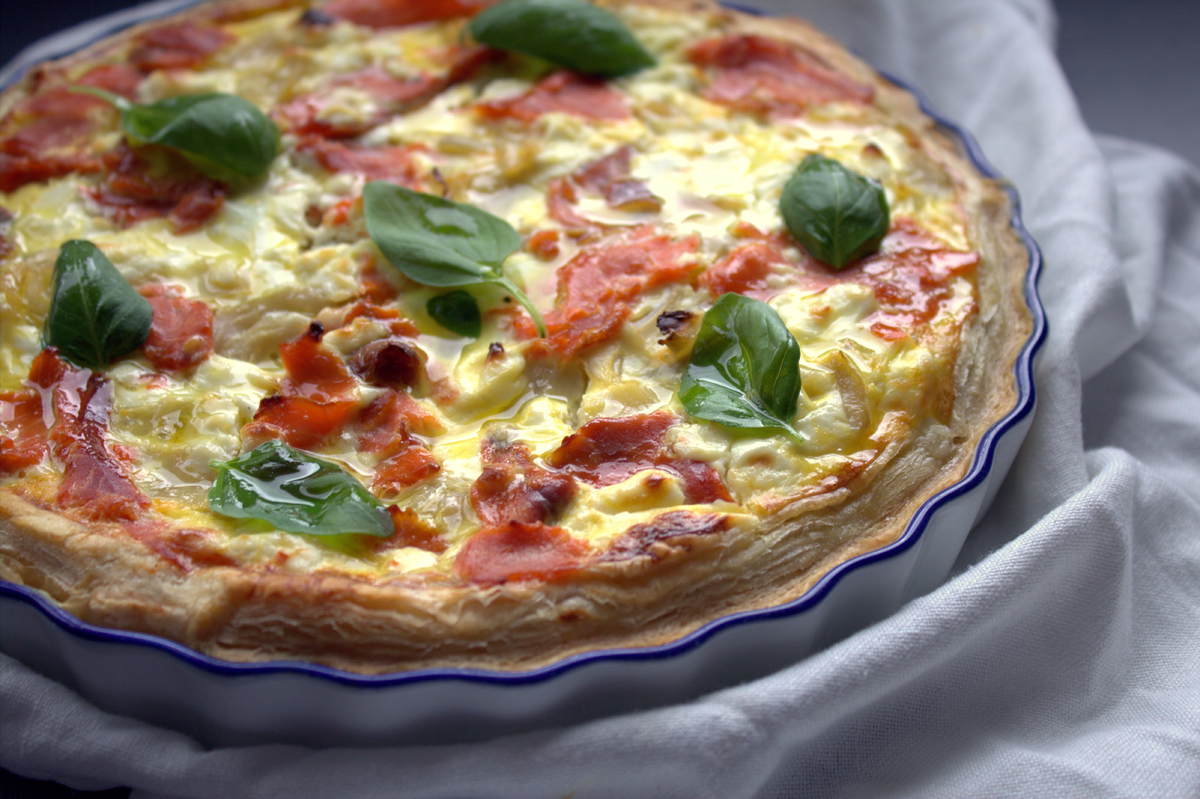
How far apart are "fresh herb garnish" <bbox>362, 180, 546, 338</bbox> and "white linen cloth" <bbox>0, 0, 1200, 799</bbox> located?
4.23 feet

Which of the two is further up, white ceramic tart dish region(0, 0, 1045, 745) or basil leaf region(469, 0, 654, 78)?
basil leaf region(469, 0, 654, 78)

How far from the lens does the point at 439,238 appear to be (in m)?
3.47

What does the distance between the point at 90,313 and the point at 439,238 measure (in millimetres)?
1022

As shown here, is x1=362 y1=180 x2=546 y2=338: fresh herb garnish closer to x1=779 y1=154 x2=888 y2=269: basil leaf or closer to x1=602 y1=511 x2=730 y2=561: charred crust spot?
x1=602 y1=511 x2=730 y2=561: charred crust spot

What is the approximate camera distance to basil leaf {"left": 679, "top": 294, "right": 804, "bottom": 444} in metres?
3.00

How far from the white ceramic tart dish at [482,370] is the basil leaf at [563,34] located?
0.01m

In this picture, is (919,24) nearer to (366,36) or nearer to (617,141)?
(617,141)

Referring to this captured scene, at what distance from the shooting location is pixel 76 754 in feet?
9.04

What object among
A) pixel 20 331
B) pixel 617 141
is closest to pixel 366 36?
pixel 617 141

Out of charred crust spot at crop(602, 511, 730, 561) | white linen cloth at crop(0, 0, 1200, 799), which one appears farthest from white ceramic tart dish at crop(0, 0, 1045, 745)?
white linen cloth at crop(0, 0, 1200, 799)

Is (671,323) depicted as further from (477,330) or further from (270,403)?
(270,403)

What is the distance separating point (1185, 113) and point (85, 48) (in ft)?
17.0

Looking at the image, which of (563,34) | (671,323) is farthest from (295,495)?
(563,34)

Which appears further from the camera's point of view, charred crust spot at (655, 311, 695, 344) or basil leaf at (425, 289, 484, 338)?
basil leaf at (425, 289, 484, 338)
